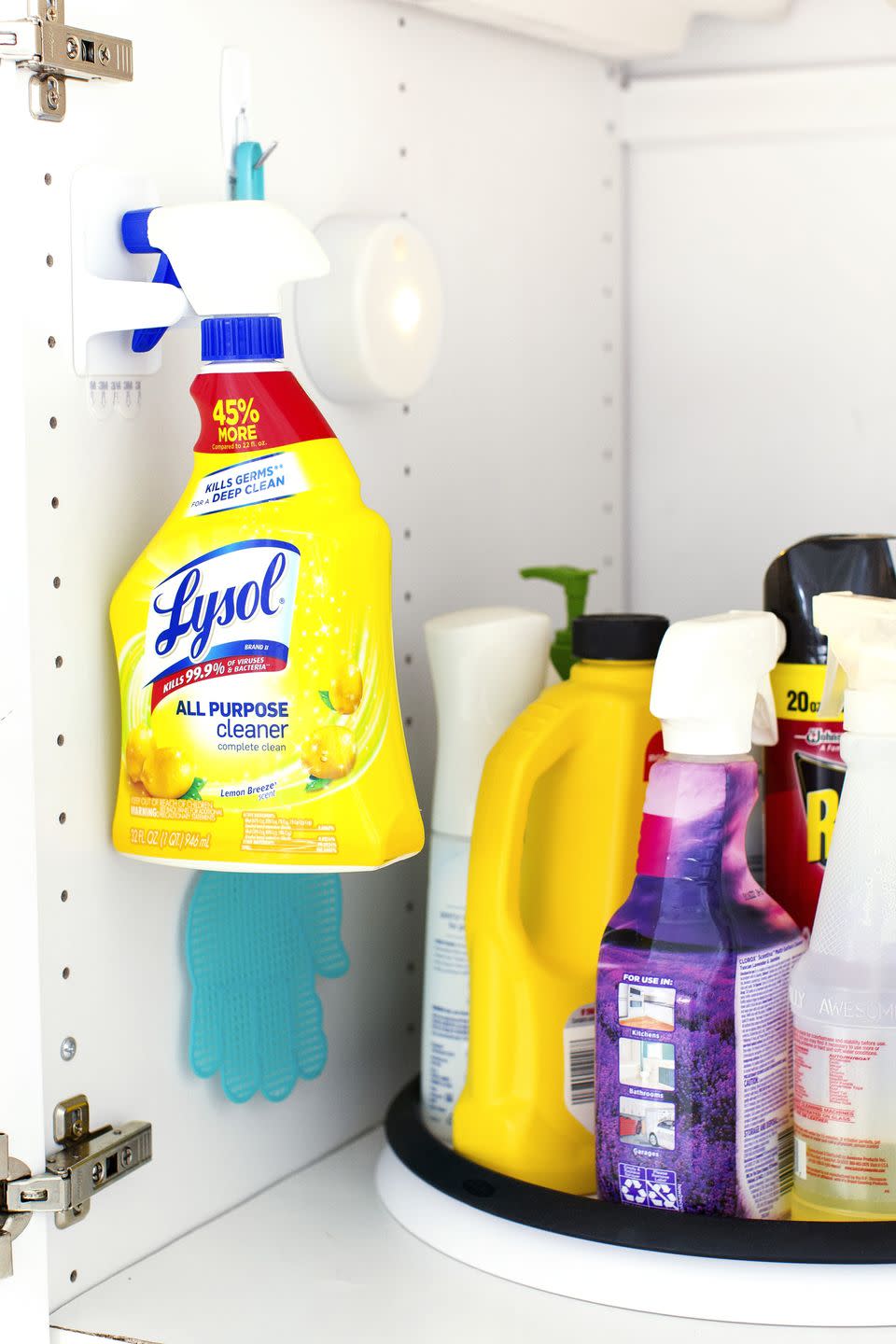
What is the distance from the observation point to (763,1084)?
0.81m

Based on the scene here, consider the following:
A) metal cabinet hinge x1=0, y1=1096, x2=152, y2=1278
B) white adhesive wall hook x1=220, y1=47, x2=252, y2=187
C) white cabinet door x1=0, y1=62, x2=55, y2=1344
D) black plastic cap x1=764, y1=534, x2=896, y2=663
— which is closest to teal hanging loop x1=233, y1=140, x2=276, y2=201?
white adhesive wall hook x1=220, y1=47, x2=252, y2=187

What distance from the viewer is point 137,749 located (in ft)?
2.59

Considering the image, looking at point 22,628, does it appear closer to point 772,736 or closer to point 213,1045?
point 213,1045

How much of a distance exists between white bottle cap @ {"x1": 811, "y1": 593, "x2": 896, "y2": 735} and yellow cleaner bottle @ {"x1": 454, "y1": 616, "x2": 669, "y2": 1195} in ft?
0.39

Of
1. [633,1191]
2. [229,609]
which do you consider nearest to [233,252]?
[229,609]

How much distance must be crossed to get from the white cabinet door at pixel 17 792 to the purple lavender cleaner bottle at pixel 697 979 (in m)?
0.28

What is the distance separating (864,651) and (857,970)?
0.15 metres

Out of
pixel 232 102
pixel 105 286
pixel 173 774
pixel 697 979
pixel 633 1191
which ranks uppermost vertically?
pixel 232 102

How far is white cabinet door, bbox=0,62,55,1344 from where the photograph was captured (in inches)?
28.9

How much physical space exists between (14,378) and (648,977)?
41 cm

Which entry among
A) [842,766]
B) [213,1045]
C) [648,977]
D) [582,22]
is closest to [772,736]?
[842,766]

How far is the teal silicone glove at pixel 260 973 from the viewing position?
34.5 inches

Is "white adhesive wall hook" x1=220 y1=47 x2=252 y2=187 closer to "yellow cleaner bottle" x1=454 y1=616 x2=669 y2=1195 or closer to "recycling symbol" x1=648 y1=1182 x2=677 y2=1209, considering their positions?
"yellow cleaner bottle" x1=454 y1=616 x2=669 y2=1195

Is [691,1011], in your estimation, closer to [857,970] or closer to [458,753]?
[857,970]
